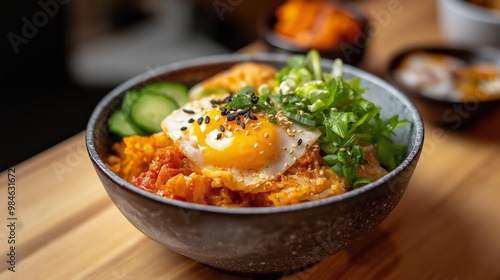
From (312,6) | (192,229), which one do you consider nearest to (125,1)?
(312,6)

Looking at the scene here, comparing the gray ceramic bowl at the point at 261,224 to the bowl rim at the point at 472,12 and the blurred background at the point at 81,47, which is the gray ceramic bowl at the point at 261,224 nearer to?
the bowl rim at the point at 472,12

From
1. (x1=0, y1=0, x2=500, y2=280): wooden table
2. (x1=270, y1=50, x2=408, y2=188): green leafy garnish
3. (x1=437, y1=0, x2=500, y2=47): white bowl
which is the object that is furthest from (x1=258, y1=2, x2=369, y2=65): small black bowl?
(x1=270, y1=50, x2=408, y2=188): green leafy garnish

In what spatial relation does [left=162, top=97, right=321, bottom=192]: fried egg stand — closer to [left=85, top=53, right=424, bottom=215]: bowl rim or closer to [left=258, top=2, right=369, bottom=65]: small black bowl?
[left=85, top=53, right=424, bottom=215]: bowl rim

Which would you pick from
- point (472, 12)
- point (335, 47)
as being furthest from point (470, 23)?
point (335, 47)

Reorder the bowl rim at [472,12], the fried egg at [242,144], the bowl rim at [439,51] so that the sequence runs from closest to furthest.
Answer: the fried egg at [242,144] < the bowl rim at [439,51] < the bowl rim at [472,12]

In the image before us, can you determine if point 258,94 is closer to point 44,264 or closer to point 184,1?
point 44,264

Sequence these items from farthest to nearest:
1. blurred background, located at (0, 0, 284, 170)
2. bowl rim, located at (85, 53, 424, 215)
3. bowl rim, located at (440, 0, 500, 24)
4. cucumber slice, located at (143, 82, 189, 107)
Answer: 1. blurred background, located at (0, 0, 284, 170)
2. bowl rim, located at (440, 0, 500, 24)
3. cucumber slice, located at (143, 82, 189, 107)
4. bowl rim, located at (85, 53, 424, 215)

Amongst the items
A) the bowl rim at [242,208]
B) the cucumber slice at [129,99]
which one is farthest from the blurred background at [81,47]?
the cucumber slice at [129,99]

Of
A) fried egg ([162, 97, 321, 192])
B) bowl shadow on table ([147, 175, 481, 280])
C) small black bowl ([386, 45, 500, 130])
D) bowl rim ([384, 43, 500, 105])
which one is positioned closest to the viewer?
fried egg ([162, 97, 321, 192])
